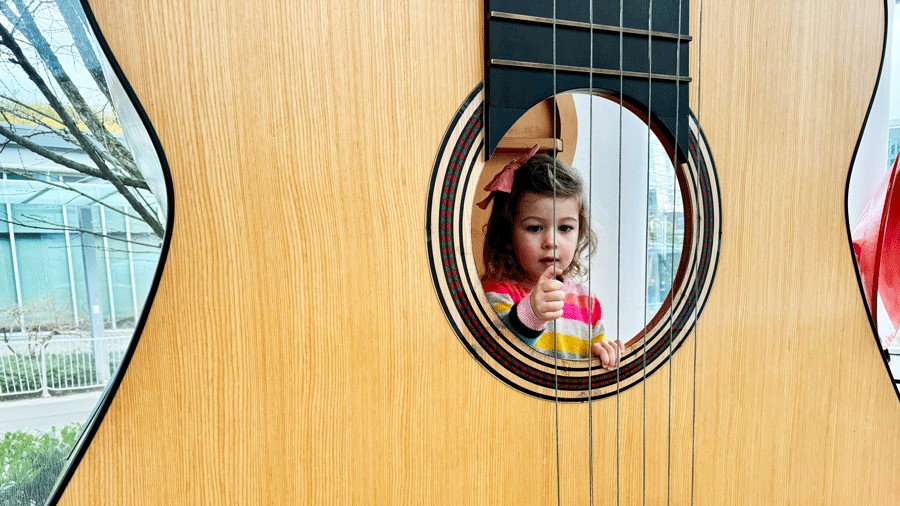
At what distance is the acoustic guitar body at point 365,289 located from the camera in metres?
0.45

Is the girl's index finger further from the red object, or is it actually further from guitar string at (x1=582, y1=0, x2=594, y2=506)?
the red object

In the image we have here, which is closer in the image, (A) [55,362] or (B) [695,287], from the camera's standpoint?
(A) [55,362]

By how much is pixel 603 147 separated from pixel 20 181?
1.87 feet

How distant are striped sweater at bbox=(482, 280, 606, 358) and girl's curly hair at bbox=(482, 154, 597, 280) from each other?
0.02 m

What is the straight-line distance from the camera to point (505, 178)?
57cm

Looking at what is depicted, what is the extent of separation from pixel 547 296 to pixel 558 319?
33 mm

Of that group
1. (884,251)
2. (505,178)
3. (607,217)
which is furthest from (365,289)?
(884,251)

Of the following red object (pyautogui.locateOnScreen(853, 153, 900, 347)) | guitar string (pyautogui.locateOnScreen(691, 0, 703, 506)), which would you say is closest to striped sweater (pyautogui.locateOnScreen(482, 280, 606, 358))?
guitar string (pyautogui.locateOnScreen(691, 0, 703, 506))

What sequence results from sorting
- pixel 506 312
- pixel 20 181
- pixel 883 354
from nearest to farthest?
pixel 20 181 < pixel 506 312 < pixel 883 354

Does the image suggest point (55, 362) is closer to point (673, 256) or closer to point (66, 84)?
point (66, 84)

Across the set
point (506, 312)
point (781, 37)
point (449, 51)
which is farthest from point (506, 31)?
point (781, 37)

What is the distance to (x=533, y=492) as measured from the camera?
60 cm

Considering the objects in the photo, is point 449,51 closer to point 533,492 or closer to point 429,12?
point 429,12

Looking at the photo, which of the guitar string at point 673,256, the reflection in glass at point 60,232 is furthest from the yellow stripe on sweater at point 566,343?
the reflection in glass at point 60,232
